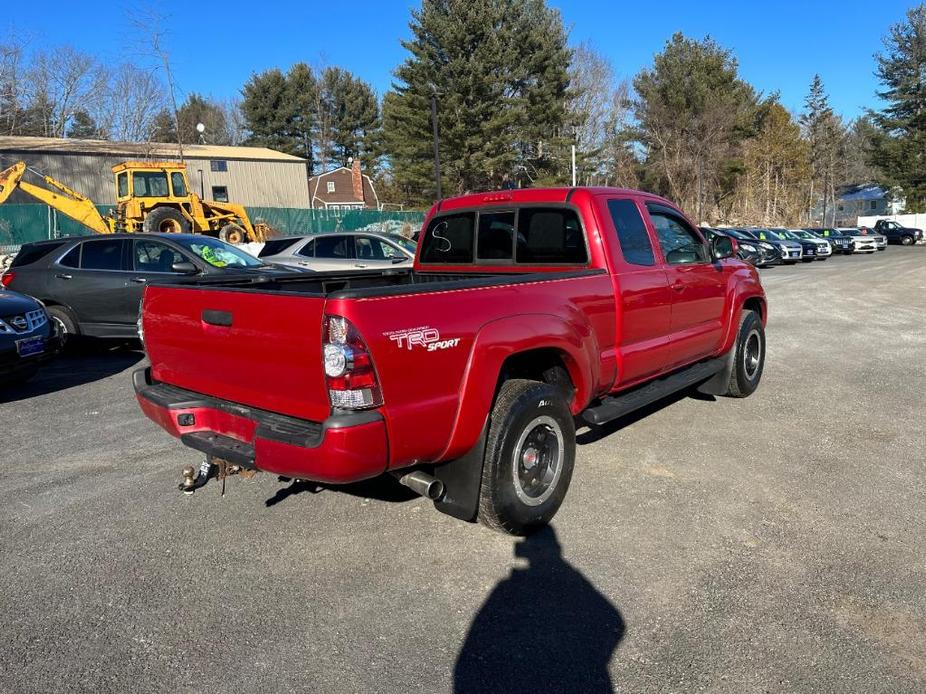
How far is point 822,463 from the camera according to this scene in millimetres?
4840

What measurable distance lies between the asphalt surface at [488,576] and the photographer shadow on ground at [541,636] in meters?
0.01

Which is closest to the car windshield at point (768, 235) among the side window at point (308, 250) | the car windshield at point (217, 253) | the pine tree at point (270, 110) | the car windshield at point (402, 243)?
the car windshield at point (402, 243)

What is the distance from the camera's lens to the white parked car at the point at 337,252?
41.9 ft

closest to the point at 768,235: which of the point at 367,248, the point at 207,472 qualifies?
the point at 367,248

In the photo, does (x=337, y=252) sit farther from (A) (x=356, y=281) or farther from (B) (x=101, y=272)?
(A) (x=356, y=281)

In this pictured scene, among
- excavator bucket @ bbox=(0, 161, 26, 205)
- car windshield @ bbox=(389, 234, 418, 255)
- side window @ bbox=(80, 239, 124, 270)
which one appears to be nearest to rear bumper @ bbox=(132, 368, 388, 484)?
side window @ bbox=(80, 239, 124, 270)

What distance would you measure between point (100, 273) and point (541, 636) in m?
8.29

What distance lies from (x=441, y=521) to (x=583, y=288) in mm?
1638

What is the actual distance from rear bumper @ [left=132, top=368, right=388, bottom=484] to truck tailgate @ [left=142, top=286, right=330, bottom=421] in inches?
2.8

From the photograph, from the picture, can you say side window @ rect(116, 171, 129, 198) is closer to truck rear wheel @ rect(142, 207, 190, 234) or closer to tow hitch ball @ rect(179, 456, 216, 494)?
truck rear wheel @ rect(142, 207, 190, 234)

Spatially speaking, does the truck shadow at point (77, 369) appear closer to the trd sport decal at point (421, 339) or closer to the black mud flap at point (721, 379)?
the trd sport decal at point (421, 339)

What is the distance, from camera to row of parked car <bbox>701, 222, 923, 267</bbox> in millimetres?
27861

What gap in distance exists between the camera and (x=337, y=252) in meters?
13.1

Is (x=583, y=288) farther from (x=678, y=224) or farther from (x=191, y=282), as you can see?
(x=191, y=282)
